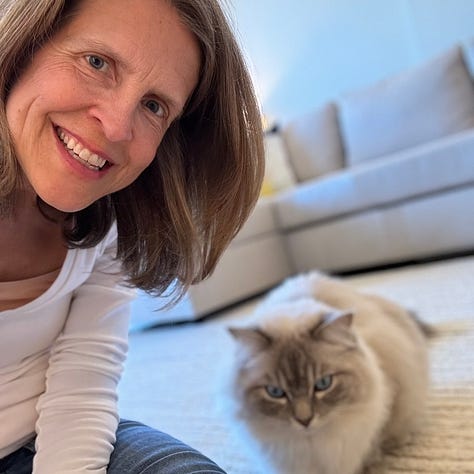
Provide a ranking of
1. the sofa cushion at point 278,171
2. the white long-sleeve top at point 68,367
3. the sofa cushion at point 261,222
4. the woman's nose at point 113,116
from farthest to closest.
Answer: the sofa cushion at point 278,171 → the sofa cushion at point 261,222 → the white long-sleeve top at point 68,367 → the woman's nose at point 113,116

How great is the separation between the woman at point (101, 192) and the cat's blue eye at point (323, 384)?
1.06ft

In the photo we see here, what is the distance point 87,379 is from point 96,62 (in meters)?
0.44

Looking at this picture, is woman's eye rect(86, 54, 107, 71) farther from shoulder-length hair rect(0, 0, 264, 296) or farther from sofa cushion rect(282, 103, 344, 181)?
sofa cushion rect(282, 103, 344, 181)

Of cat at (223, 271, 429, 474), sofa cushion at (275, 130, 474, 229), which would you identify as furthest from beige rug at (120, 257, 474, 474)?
sofa cushion at (275, 130, 474, 229)

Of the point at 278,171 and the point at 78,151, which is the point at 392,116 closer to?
the point at 278,171

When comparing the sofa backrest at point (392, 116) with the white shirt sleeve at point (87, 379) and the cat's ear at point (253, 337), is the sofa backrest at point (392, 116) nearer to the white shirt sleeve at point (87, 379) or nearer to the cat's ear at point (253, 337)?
Result: the cat's ear at point (253, 337)

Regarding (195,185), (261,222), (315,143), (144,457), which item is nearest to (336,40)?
(315,143)

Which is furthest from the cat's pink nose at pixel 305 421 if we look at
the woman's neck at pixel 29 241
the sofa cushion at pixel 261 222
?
the sofa cushion at pixel 261 222

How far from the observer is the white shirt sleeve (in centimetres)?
70

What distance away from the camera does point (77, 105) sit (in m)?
0.61

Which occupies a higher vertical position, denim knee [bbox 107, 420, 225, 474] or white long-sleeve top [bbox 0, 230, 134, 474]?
white long-sleeve top [bbox 0, 230, 134, 474]

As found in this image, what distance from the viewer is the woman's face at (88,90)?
61cm

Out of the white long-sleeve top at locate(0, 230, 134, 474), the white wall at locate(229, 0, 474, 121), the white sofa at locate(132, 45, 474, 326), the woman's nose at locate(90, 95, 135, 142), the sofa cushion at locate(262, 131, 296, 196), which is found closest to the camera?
the woman's nose at locate(90, 95, 135, 142)

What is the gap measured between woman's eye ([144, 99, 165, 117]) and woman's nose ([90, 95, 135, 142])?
58mm
